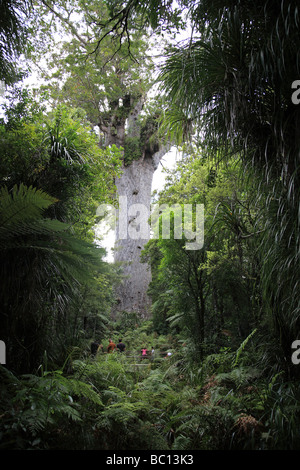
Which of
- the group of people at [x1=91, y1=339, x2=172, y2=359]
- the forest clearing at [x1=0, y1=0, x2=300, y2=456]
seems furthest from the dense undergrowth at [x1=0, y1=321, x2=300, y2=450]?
the group of people at [x1=91, y1=339, x2=172, y2=359]

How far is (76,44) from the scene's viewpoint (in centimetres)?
884

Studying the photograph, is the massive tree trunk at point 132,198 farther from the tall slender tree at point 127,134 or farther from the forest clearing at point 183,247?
the forest clearing at point 183,247

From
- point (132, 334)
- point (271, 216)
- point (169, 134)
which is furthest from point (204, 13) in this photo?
point (132, 334)

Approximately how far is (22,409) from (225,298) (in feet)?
13.4

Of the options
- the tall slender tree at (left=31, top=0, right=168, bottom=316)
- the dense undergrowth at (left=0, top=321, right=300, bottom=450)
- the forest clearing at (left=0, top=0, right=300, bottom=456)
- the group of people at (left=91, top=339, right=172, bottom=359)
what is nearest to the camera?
the dense undergrowth at (left=0, top=321, right=300, bottom=450)

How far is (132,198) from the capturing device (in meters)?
10.5

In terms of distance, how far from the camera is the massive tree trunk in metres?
10.3

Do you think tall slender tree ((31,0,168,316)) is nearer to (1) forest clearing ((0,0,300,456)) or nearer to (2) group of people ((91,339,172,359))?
(2) group of people ((91,339,172,359))

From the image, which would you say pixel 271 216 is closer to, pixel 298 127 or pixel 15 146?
pixel 298 127

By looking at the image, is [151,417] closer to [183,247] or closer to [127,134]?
[183,247]

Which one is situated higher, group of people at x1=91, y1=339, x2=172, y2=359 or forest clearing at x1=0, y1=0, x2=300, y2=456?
forest clearing at x1=0, y1=0, x2=300, y2=456

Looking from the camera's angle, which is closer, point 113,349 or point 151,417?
point 151,417

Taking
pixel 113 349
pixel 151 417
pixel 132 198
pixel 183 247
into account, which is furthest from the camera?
pixel 132 198

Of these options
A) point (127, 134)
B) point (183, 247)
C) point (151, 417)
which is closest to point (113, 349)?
point (183, 247)
